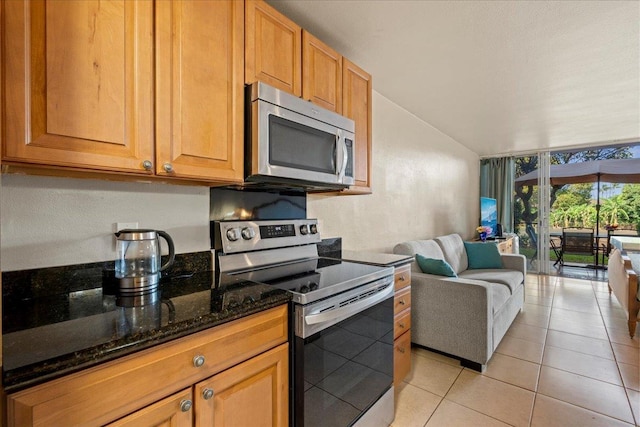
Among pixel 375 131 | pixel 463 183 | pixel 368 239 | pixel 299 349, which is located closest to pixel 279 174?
pixel 299 349

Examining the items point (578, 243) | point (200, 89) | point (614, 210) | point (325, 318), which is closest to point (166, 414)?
point (325, 318)

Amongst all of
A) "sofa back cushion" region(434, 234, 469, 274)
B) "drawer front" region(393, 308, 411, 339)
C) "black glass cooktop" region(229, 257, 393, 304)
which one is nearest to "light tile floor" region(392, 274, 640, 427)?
"drawer front" region(393, 308, 411, 339)

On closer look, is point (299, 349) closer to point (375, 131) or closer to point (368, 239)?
point (368, 239)

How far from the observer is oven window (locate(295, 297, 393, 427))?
1.20m

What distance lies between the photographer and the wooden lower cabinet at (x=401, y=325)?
196 cm

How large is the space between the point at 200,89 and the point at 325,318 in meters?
1.08

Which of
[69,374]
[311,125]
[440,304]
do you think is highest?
[311,125]

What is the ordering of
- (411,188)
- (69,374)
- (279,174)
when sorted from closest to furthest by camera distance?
(69,374)
(279,174)
(411,188)

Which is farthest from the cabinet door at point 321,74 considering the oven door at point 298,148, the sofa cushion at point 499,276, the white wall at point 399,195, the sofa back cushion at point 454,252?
the sofa cushion at point 499,276

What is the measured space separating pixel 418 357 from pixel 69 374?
95.6 inches

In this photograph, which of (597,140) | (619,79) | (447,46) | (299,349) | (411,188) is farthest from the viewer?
(597,140)

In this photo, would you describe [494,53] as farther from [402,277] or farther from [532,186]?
[532,186]

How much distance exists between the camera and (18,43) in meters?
0.83

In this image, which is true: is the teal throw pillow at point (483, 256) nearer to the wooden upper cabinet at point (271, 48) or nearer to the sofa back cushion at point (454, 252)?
the sofa back cushion at point (454, 252)
